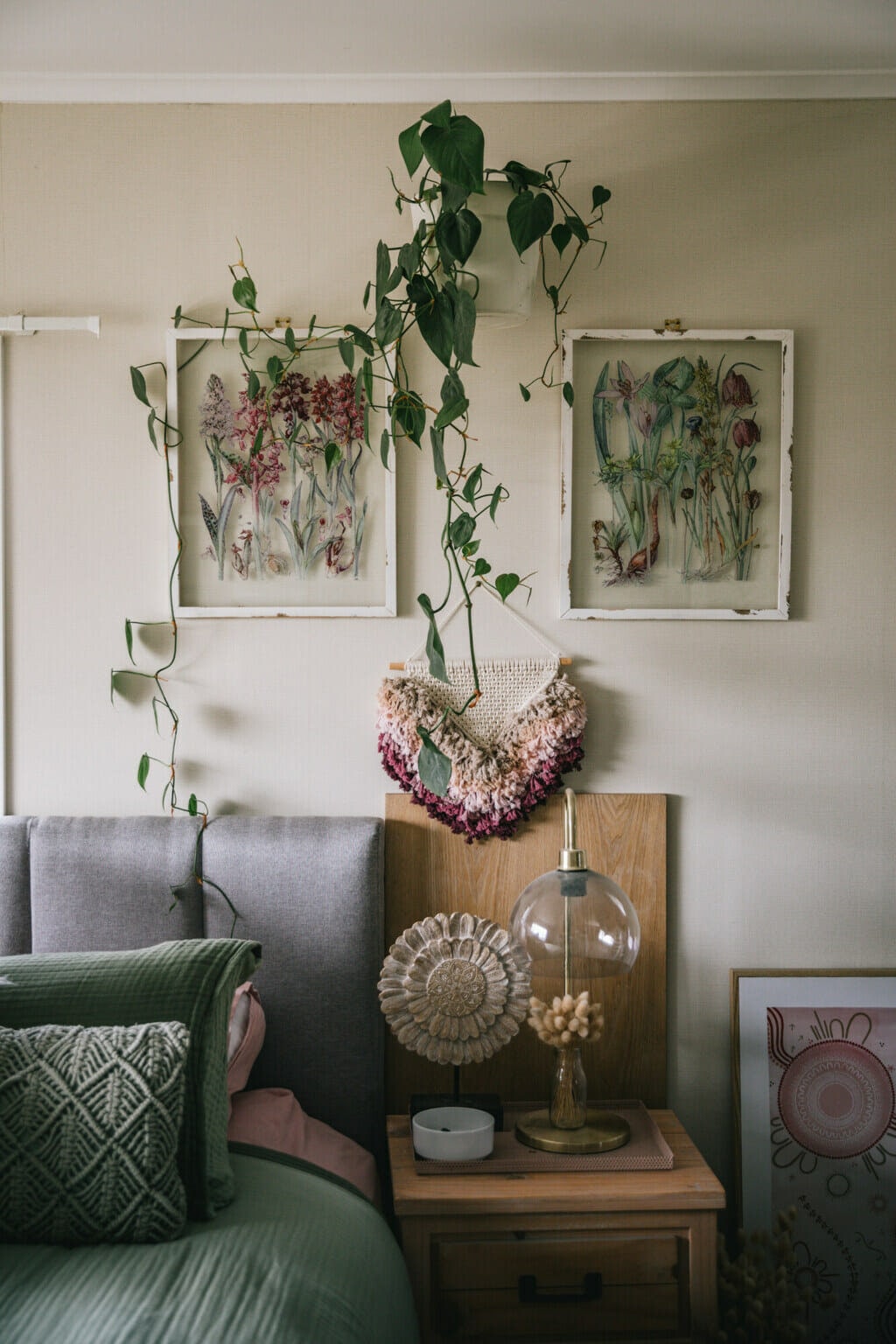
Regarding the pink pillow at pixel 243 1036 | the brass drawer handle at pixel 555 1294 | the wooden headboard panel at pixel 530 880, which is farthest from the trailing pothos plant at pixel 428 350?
the brass drawer handle at pixel 555 1294

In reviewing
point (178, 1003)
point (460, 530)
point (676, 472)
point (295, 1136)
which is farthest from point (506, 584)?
point (295, 1136)

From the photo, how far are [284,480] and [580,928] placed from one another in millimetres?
1017

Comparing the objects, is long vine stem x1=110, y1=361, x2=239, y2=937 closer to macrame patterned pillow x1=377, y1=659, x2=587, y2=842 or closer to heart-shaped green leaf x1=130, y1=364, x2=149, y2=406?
heart-shaped green leaf x1=130, y1=364, x2=149, y2=406

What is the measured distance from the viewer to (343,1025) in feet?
6.34

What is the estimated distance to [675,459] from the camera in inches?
80.9

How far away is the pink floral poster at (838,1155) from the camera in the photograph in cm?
200

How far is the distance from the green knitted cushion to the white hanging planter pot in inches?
47.0

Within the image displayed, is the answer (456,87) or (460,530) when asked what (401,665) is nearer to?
(460,530)

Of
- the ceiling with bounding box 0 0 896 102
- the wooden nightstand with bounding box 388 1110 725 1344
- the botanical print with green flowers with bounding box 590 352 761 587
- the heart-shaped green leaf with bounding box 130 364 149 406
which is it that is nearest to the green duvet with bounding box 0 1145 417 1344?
the wooden nightstand with bounding box 388 1110 725 1344

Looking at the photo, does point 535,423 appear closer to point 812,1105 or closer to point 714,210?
point 714,210

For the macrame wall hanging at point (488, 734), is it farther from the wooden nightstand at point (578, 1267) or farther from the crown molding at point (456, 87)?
the crown molding at point (456, 87)

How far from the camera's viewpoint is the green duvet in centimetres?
123

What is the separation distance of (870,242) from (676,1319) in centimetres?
199

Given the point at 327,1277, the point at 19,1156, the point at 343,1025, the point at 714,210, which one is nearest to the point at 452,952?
the point at 343,1025
